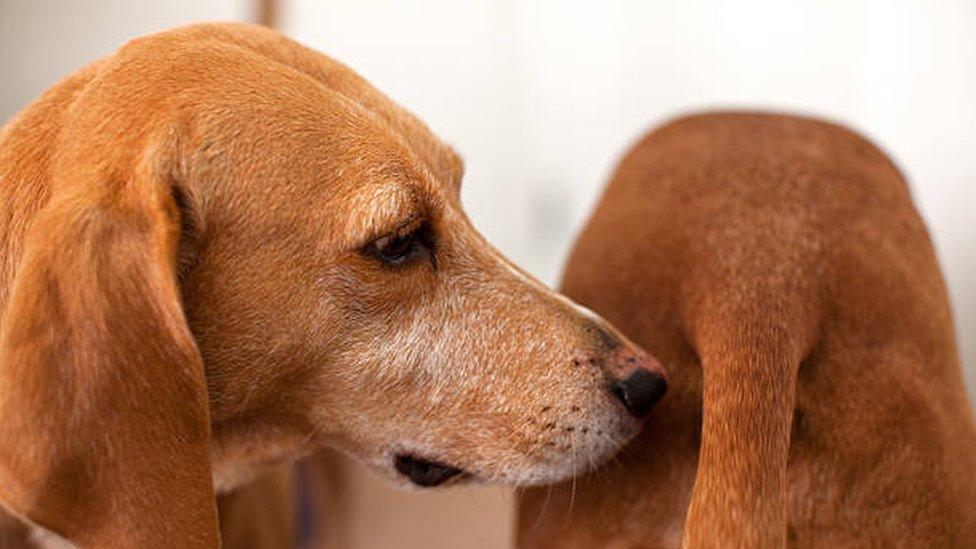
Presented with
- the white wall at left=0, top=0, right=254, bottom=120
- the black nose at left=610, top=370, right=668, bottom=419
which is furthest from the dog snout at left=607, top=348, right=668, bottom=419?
the white wall at left=0, top=0, right=254, bottom=120

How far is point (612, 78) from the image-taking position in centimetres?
251

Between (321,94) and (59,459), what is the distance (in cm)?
48

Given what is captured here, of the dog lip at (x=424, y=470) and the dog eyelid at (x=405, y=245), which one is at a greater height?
the dog eyelid at (x=405, y=245)

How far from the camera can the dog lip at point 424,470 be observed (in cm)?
128

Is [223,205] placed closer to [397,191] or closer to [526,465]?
[397,191]

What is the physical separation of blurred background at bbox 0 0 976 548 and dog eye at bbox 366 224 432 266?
962mm

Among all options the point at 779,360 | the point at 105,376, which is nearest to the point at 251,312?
the point at 105,376

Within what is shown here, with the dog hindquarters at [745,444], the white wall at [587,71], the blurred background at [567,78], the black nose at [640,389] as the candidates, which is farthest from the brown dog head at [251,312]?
the white wall at [587,71]

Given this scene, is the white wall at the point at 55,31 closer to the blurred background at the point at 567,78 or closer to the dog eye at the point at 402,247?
the blurred background at the point at 567,78

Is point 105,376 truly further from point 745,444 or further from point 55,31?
point 55,31

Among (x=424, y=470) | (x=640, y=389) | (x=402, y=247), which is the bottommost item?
(x=424, y=470)

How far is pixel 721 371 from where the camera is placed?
1100 millimetres

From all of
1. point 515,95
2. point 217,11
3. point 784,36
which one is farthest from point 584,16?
point 217,11

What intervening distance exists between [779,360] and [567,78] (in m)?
1.55
